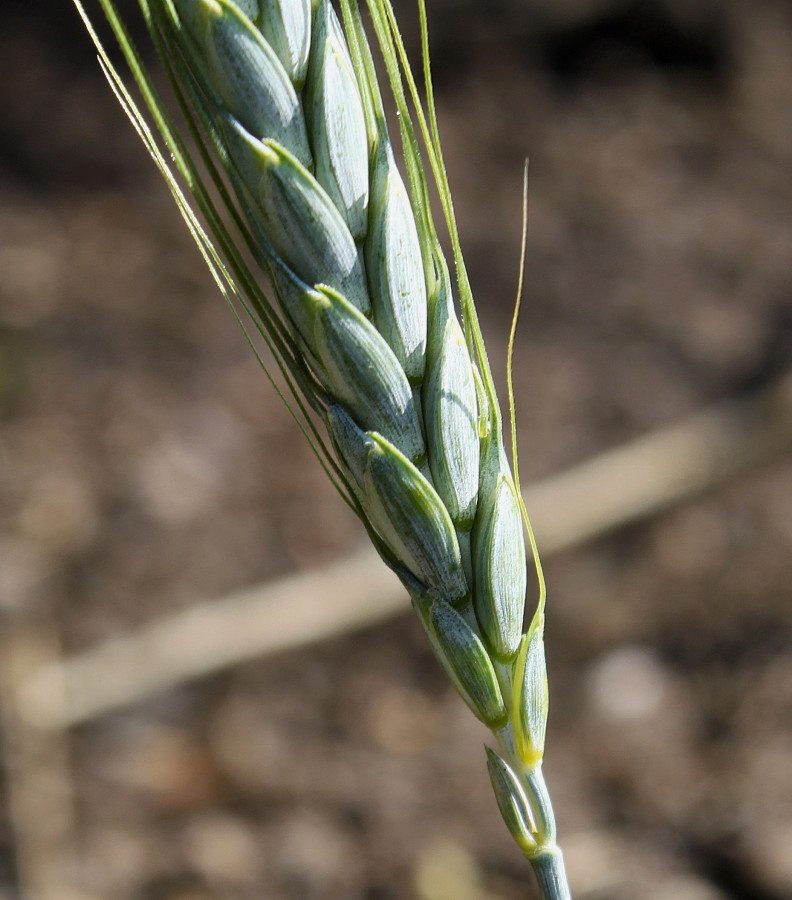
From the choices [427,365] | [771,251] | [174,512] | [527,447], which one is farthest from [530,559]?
[427,365]

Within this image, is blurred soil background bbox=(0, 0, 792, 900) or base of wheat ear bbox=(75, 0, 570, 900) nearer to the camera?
base of wheat ear bbox=(75, 0, 570, 900)

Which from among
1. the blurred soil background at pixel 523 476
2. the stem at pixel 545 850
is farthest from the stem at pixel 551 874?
the blurred soil background at pixel 523 476

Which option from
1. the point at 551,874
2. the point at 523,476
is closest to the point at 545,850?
the point at 551,874

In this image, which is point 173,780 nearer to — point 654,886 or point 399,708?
point 399,708

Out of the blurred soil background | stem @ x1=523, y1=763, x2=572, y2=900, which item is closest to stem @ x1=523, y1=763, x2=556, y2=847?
stem @ x1=523, y1=763, x2=572, y2=900

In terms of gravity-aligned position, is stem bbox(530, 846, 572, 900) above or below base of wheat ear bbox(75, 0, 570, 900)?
below

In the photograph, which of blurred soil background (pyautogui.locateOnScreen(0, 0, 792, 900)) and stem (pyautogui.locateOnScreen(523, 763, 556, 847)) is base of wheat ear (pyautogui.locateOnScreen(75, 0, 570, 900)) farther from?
blurred soil background (pyautogui.locateOnScreen(0, 0, 792, 900))
